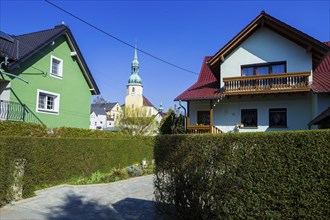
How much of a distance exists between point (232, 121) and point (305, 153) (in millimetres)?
14421

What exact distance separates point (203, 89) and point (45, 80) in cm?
1080

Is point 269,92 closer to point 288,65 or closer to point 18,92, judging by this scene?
point 288,65

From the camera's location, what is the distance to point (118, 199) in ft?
29.9

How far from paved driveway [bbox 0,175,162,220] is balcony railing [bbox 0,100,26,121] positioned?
778 cm

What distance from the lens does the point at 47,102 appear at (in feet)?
66.5

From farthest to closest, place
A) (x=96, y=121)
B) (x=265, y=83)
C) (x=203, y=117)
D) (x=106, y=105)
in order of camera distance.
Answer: (x=106, y=105) → (x=96, y=121) → (x=203, y=117) → (x=265, y=83)

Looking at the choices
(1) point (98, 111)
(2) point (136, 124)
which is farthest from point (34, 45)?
(1) point (98, 111)

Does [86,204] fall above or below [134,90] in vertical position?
below

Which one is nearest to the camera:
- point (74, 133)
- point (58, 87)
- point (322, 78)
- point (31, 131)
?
point (31, 131)

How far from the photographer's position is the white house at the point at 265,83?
650 inches

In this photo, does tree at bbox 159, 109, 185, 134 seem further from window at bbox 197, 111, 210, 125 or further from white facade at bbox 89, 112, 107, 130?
white facade at bbox 89, 112, 107, 130

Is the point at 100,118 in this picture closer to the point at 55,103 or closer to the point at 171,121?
the point at 171,121

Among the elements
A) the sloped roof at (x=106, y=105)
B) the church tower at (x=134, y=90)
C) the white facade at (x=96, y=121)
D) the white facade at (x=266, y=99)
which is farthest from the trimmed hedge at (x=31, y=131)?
the sloped roof at (x=106, y=105)

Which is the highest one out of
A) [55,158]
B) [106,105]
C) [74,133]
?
[106,105]
